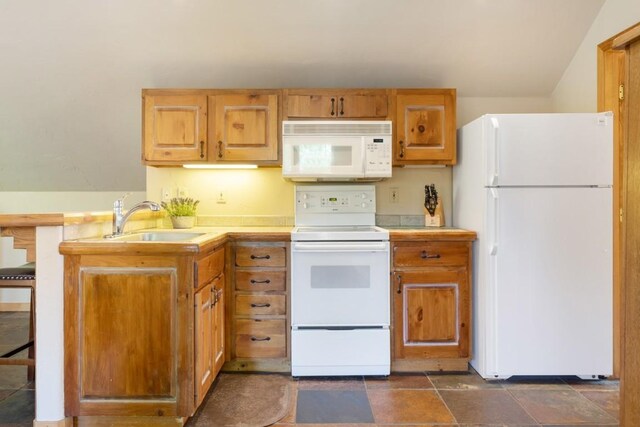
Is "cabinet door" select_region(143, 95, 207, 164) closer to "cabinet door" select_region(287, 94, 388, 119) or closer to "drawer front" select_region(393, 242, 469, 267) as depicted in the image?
"cabinet door" select_region(287, 94, 388, 119)

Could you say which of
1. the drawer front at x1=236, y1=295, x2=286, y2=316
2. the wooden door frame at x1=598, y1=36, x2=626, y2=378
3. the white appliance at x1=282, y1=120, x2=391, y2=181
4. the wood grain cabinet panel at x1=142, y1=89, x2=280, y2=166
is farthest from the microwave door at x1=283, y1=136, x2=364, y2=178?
the wooden door frame at x1=598, y1=36, x2=626, y2=378

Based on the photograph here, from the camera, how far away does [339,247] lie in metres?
2.44

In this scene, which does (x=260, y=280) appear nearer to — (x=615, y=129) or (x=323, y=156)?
(x=323, y=156)

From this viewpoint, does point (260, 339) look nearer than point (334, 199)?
Yes

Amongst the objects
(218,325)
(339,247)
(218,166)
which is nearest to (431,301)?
(339,247)

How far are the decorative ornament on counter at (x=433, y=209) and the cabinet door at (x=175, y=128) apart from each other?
170cm

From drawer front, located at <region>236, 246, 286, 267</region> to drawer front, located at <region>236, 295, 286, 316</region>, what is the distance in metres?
0.21

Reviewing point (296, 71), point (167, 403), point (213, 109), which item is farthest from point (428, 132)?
point (167, 403)

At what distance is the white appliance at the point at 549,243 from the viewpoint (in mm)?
2346

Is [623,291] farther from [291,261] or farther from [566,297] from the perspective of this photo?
[291,261]

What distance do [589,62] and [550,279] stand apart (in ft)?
5.23

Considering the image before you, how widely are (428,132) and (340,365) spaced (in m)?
1.71

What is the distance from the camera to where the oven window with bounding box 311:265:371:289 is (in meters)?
2.46

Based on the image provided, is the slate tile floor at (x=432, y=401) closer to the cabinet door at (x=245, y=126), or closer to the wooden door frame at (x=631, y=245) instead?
the wooden door frame at (x=631, y=245)
